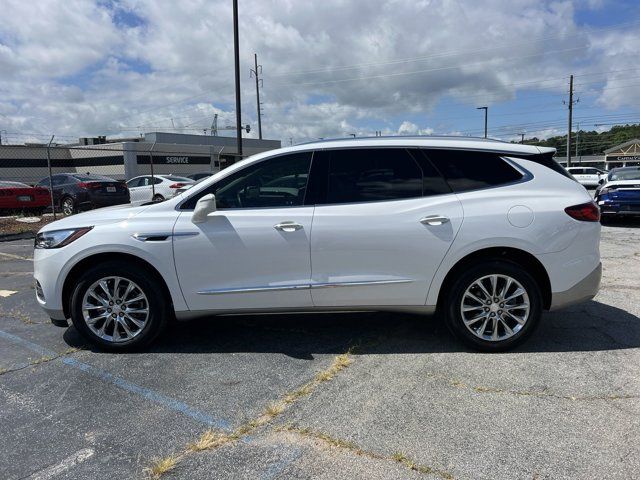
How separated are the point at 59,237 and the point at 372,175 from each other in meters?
2.75

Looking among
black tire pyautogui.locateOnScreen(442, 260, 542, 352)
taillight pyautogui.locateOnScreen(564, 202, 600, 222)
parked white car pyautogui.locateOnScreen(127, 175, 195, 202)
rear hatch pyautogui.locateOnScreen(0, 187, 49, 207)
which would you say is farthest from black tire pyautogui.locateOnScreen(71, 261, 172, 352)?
parked white car pyautogui.locateOnScreen(127, 175, 195, 202)

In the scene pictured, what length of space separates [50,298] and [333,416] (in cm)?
273

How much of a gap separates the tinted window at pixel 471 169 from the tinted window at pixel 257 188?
3.79 feet

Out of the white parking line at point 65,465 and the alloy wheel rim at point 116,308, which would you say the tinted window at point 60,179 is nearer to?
the alloy wheel rim at point 116,308

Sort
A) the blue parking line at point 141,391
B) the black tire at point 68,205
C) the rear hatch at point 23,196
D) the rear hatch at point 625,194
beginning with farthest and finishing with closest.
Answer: the black tire at point 68,205, the rear hatch at point 23,196, the rear hatch at point 625,194, the blue parking line at point 141,391

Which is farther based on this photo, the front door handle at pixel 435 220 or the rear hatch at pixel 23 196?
the rear hatch at pixel 23 196

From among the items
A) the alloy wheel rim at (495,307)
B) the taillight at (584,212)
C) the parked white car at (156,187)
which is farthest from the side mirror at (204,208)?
the parked white car at (156,187)

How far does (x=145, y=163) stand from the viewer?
46938mm

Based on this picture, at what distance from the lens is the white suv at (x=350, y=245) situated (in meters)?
4.01

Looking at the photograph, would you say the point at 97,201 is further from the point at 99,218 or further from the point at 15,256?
the point at 99,218

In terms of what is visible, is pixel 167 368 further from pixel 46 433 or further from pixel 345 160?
pixel 345 160

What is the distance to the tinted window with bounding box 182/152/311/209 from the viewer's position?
165 inches

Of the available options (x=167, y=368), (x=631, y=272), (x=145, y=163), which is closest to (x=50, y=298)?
(x=167, y=368)

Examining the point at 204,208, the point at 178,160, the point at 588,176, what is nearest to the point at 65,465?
the point at 204,208
